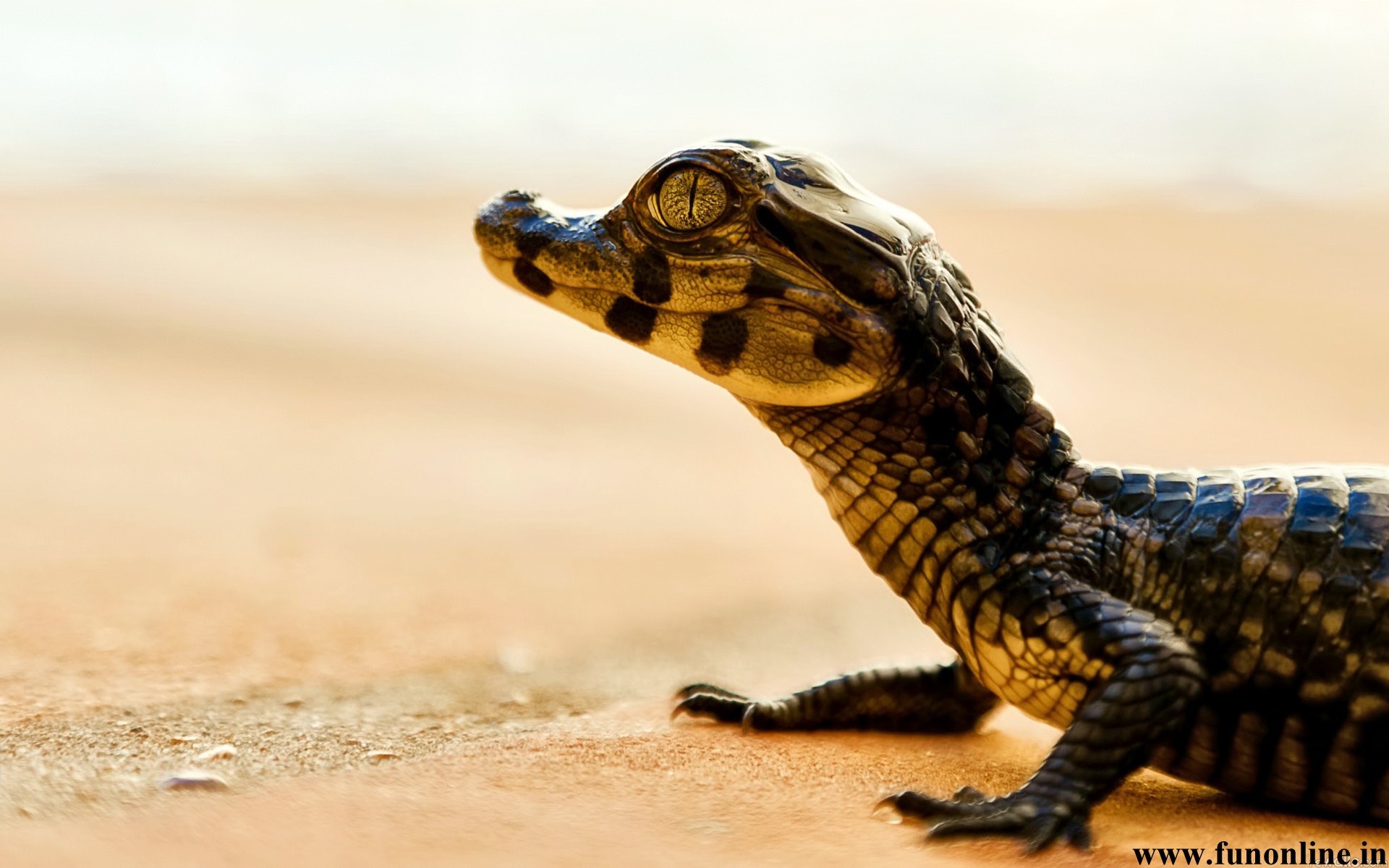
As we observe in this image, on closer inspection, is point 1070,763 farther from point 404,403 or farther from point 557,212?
point 404,403

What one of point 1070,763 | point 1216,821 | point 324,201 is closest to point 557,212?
point 1070,763

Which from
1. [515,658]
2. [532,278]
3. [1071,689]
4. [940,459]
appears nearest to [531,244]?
[532,278]

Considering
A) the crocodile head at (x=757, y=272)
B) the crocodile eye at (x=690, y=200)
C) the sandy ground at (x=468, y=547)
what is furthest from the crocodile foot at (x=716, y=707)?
the crocodile eye at (x=690, y=200)

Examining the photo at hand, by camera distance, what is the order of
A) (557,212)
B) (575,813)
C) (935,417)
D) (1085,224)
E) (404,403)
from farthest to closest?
(1085,224) < (404,403) < (557,212) < (935,417) < (575,813)

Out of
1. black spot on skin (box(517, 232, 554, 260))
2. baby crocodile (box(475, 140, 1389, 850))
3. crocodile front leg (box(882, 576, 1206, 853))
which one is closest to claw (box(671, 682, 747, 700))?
baby crocodile (box(475, 140, 1389, 850))

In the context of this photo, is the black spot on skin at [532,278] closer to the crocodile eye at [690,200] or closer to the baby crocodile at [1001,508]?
the baby crocodile at [1001,508]

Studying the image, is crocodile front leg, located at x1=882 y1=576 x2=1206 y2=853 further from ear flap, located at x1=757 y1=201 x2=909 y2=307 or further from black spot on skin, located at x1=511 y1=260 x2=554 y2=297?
black spot on skin, located at x1=511 y1=260 x2=554 y2=297
